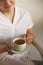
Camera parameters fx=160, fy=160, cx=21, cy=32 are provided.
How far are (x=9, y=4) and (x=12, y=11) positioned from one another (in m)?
0.11

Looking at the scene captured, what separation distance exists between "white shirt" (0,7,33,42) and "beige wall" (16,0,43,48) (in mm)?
224

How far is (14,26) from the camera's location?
4.19 feet

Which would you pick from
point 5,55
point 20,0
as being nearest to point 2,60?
point 5,55

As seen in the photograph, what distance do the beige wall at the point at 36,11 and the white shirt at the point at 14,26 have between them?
224 millimetres

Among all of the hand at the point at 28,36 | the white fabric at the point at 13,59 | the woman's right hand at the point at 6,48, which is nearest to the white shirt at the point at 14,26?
the hand at the point at 28,36

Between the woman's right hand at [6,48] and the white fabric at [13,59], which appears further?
the woman's right hand at [6,48]

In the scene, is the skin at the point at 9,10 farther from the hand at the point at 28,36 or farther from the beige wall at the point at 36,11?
the beige wall at the point at 36,11

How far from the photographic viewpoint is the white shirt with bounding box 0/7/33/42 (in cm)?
126

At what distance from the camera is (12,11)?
4.34 feet

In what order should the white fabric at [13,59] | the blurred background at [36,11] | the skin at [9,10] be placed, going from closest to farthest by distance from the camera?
the white fabric at [13,59], the skin at [9,10], the blurred background at [36,11]

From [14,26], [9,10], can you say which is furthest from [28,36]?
[9,10]

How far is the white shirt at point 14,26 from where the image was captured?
126 cm

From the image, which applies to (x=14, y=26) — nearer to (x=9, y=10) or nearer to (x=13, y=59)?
(x=9, y=10)

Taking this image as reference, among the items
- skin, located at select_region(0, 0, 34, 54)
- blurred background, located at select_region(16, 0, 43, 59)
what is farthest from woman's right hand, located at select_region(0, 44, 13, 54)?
blurred background, located at select_region(16, 0, 43, 59)
